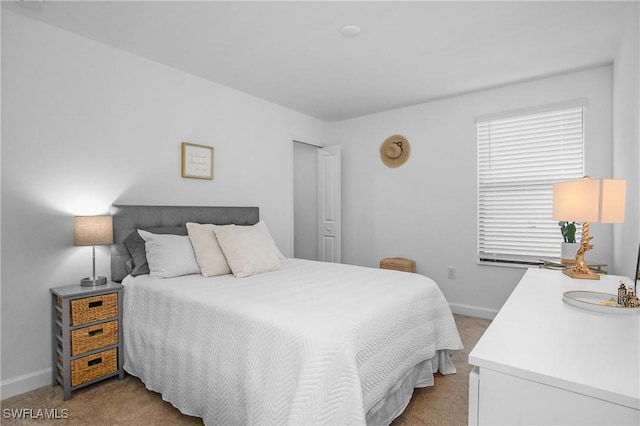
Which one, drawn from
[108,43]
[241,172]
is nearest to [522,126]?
[241,172]

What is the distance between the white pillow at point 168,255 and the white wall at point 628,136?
2.95 meters

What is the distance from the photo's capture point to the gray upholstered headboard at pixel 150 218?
2.63 meters

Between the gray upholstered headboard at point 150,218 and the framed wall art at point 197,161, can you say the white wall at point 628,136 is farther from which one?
the framed wall art at point 197,161

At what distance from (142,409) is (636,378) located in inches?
92.5

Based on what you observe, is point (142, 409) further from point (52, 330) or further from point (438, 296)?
point (438, 296)

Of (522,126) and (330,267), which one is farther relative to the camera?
Result: (522,126)

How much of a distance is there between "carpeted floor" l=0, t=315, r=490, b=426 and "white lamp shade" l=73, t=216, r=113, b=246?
100cm

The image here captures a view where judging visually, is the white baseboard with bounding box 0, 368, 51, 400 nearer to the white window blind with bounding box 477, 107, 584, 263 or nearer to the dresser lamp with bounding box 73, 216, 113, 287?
the dresser lamp with bounding box 73, 216, 113, 287

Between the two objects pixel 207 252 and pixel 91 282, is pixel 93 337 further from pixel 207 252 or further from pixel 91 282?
pixel 207 252

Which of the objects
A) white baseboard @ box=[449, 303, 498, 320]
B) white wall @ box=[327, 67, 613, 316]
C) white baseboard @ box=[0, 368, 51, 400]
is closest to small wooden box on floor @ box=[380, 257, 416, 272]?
white wall @ box=[327, 67, 613, 316]

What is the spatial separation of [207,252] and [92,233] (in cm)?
78

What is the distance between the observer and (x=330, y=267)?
9.53 feet

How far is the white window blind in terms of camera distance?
10.9ft

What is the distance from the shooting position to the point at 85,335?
2.22 meters
